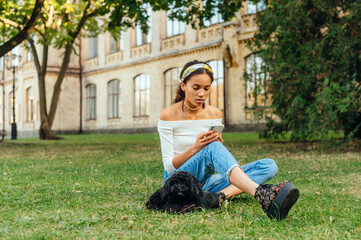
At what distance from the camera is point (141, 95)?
3209 cm

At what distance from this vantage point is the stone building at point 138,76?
2450 cm

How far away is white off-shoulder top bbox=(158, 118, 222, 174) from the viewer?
375 centimetres

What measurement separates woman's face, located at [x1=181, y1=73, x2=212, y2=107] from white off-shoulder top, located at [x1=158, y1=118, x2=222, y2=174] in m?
0.25

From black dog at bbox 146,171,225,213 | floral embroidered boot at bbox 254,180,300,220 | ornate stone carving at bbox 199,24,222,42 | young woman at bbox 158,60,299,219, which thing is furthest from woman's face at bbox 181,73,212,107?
ornate stone carving at bbox 199,24,222,42

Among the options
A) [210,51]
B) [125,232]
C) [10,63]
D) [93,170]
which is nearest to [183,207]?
[125,232]

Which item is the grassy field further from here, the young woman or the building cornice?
the building cornice

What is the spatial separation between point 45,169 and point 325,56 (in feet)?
24.2

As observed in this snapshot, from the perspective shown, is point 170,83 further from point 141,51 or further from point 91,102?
point 91,102

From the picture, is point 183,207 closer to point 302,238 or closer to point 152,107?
point 302,238

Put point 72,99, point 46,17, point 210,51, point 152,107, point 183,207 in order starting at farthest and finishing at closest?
point 72,99 → point 152,107 → point 210,51 → point 46,17 → point 183,207

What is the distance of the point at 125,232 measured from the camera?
9.33ft

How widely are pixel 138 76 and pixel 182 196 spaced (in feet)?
97.2

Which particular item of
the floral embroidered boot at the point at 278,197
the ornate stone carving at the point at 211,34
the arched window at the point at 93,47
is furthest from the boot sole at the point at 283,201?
the arched window at the point at 93,47

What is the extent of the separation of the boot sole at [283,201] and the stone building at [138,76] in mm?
18077
